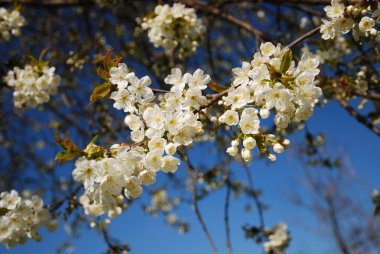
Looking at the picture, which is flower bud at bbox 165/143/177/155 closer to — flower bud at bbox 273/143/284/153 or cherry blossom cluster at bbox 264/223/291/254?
flower bud at bbox 273/143/284/153

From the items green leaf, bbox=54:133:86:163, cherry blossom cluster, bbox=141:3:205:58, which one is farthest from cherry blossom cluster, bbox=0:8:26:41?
green leaf, bbox=54:133:86:163

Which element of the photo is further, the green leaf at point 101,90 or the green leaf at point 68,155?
the green leaf at point 101,90

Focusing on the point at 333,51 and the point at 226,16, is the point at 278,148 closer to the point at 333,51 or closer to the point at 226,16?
the point at 333,51

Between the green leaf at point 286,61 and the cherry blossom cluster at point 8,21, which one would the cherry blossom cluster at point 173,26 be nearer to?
the cherry blossom cluster at point 8,21

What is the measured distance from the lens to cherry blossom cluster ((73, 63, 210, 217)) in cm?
152

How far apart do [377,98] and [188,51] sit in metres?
1.81

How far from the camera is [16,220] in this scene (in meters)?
2.39

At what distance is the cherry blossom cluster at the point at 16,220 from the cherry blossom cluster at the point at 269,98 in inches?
65.8

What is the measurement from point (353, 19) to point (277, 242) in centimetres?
268

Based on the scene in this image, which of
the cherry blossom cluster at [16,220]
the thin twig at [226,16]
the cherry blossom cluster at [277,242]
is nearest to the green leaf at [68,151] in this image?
the cherry blossom cluster at [16,220]

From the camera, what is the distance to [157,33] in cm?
306

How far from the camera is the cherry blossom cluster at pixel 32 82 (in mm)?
3025

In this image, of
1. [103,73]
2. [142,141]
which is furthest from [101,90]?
[142,141]

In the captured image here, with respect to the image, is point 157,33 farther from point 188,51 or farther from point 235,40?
point 235,40
